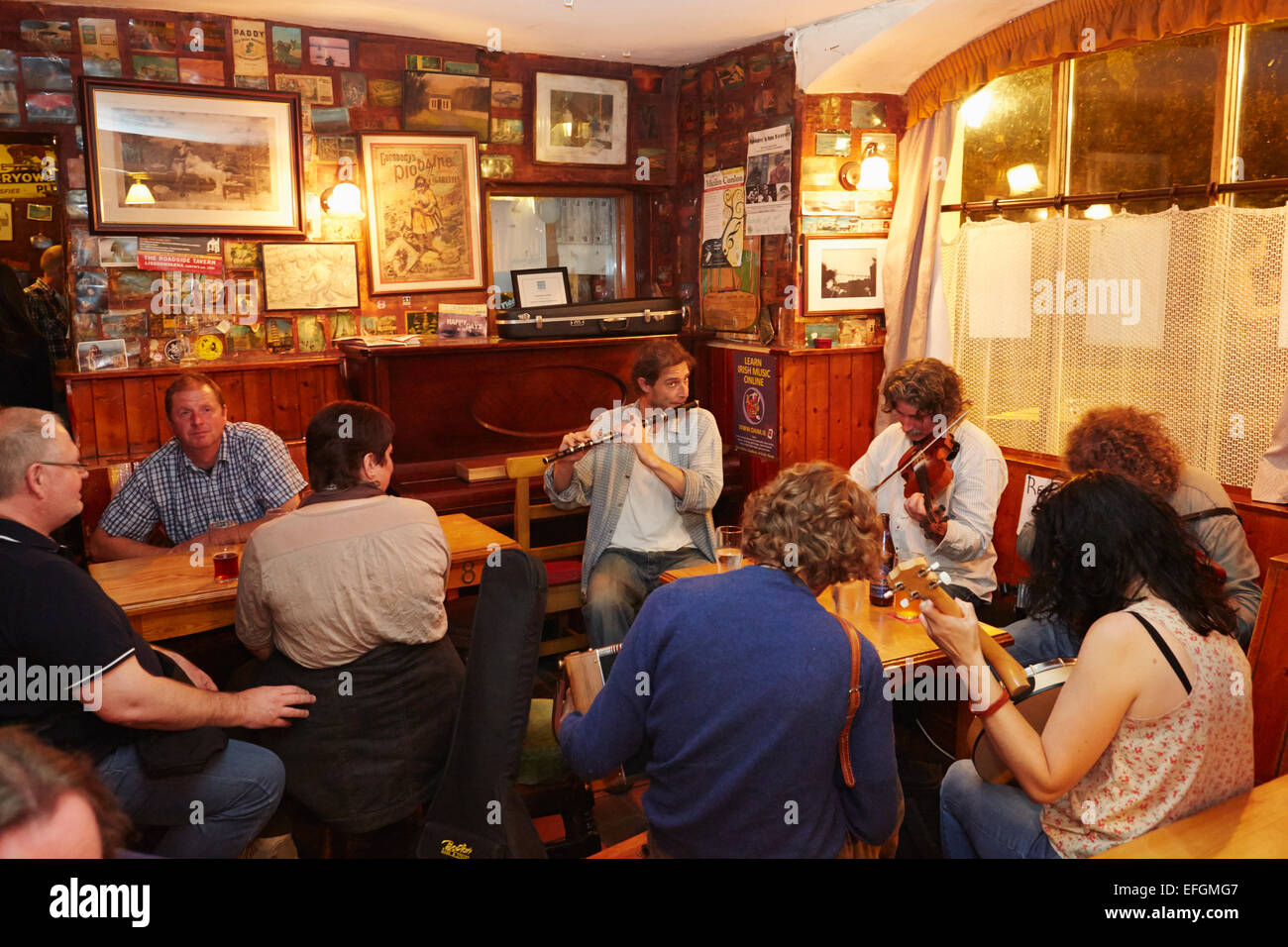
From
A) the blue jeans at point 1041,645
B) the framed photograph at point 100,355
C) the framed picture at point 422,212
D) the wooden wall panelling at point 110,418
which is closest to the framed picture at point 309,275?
the framed picture at point 422,212

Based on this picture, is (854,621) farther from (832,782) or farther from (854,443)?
(854,443)

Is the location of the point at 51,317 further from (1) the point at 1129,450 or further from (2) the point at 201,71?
(1) the point at 1129,450

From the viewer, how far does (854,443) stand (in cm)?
527

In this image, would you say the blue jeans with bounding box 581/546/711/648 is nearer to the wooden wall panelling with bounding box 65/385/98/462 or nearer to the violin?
the violin

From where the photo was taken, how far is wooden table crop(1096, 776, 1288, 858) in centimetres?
178

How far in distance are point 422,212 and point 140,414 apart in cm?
171

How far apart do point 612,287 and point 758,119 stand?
51.2 inches

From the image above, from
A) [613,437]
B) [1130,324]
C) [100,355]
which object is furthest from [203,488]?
[1130,324]

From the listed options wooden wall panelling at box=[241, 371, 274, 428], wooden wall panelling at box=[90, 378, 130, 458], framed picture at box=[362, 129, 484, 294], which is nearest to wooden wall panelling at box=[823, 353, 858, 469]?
framed picture at box=[362, 129, 484, 294]

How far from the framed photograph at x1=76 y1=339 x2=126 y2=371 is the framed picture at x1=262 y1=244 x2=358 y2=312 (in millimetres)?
686

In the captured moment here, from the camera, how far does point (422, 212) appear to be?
16.7 ft

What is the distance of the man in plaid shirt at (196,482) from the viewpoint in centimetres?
342

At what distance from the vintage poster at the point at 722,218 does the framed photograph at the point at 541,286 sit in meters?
0.82
